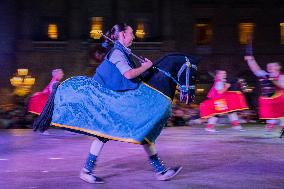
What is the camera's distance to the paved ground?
265 inches

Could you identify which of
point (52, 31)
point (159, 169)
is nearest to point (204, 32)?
point (52, 31)

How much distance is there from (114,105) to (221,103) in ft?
27.1

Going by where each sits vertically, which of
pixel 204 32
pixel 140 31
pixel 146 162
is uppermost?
pixel 140 31

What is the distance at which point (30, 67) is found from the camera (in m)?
22.7

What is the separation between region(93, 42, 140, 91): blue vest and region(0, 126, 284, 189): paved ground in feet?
4.14

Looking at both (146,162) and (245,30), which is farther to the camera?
(245,30)

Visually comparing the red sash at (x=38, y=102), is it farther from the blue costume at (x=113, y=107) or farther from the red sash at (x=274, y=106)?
the blue costume at (x=113, y=107)

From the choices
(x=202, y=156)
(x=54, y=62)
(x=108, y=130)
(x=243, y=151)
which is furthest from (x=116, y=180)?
(x=54, y=62)

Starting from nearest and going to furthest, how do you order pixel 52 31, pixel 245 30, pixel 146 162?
pixel 146 162
pixel 52 31
pixel 245 30

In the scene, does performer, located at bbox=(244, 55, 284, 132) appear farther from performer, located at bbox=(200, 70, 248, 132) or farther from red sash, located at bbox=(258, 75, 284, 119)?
performer, located at bbox=(200, 70, 248, 132)

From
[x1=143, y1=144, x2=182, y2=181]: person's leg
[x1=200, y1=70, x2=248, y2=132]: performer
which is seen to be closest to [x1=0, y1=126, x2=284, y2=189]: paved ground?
[x1=143, y1=144, x2=182, y2=181]: person's leg

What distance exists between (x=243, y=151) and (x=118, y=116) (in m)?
3.81

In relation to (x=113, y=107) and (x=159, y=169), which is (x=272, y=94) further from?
(x=113, y=107)

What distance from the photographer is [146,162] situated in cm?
840
